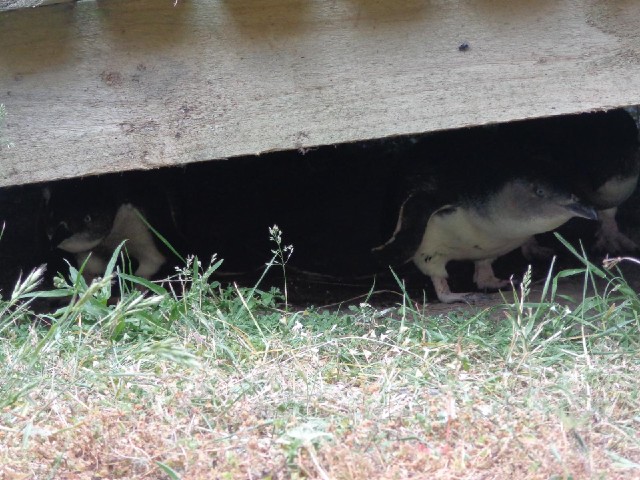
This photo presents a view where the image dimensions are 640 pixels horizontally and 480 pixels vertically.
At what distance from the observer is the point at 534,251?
4898mm

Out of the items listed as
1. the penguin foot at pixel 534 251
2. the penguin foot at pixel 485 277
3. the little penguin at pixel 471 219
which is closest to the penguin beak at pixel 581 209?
the little penguin at pixel 471 219

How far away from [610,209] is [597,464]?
2844 millimetres

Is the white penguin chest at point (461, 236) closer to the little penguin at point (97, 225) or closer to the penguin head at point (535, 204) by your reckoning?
the penguin head at point (535, 204)

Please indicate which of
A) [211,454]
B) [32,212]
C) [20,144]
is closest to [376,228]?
[32,212]

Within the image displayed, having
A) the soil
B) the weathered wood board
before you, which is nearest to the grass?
the weathered wood board

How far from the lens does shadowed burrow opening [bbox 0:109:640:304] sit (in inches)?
169

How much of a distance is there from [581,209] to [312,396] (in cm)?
196

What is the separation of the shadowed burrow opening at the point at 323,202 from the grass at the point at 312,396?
1.15 metres

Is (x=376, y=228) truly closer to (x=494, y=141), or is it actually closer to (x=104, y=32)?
(x=494, y=141)

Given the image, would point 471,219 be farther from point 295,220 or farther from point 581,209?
point 295,220

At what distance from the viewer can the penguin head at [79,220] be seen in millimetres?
4191

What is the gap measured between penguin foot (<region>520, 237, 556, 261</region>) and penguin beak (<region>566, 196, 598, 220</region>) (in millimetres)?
890

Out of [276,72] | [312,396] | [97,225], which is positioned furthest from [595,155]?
[312,396]

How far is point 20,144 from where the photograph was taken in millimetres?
3262
